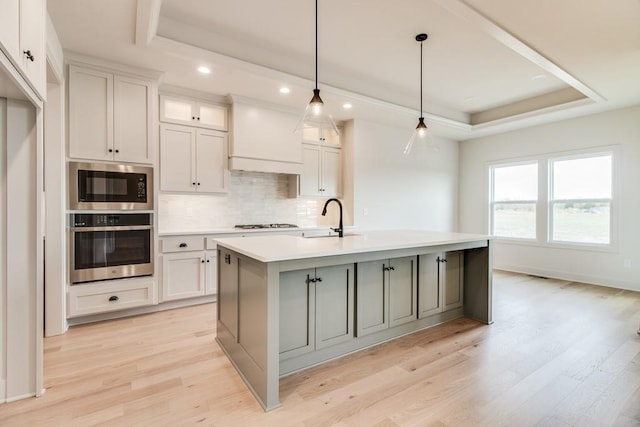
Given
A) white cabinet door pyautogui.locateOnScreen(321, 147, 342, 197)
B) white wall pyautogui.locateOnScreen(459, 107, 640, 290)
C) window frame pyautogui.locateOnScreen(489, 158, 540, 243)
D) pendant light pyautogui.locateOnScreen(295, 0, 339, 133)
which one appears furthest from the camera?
window frame pyautogui.locateOnScreen(489, 158, 540, 243)

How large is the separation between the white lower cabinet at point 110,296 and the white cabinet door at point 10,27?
2.27m

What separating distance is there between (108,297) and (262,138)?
8.23 feet

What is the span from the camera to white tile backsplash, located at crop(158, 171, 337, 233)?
156 inches

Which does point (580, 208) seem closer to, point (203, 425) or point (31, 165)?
point (203, 425)

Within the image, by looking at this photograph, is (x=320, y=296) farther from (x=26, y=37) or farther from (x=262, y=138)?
(x=262, y=138)

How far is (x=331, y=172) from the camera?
195 inches

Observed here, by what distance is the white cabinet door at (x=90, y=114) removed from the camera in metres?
2.93

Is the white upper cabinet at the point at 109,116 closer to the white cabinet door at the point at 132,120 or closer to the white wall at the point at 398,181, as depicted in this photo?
the white cabinet door at the point at 132,120

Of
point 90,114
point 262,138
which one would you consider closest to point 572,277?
point 262,138

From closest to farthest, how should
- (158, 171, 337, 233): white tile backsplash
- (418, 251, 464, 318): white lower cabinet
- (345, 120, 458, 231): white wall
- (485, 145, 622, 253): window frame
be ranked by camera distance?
(418, 251, 464, 318): white lower cabinet < (158, 171, 337, 233): white tile backsplash < (485, 145, 622, 253): window frame < (345, 120, 458, 231): white wall

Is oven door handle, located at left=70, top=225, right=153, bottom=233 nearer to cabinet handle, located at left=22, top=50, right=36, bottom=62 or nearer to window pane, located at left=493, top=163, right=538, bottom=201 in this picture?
cabinet handle, located at left=22, top=50, right=36, bottom=62

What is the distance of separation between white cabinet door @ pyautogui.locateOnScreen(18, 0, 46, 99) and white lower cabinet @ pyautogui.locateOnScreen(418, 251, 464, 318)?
2.99 meters

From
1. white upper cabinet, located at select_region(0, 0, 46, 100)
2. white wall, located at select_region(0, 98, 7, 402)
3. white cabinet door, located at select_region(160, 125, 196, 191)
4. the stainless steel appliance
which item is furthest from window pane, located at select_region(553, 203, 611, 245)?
white wall, located at select_region(0, 98, 7, 402)

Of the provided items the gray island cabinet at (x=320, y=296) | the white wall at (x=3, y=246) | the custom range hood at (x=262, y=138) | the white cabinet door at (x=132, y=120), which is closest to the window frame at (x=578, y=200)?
the gray island cabinet at (x=320, y=296)
